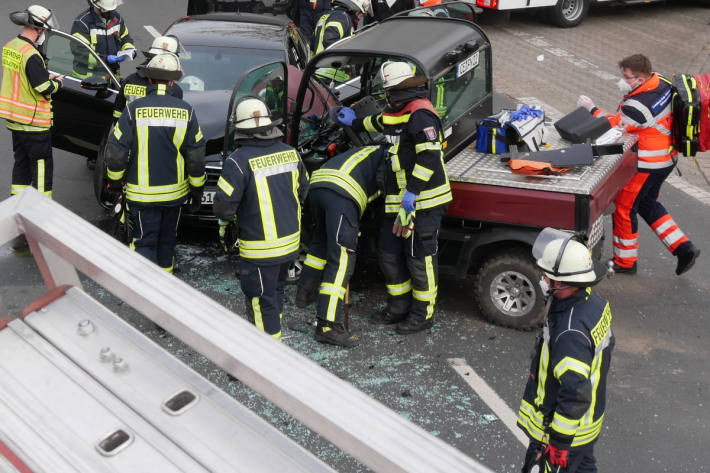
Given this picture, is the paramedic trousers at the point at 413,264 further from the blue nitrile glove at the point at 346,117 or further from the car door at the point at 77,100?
the car door at the point at 77,100

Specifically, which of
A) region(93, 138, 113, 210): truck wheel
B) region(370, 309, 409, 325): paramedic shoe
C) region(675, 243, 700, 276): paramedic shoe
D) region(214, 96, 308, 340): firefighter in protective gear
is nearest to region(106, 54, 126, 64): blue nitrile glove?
region(93, 138, 113, 210): truck wheel

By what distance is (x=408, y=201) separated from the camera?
5227mm

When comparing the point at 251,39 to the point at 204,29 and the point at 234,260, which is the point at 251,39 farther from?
the point at 234,260

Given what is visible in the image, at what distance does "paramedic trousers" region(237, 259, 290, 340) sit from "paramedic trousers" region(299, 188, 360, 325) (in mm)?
417

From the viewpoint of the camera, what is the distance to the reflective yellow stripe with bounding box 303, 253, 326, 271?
5.70m

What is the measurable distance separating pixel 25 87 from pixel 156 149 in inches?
80.0

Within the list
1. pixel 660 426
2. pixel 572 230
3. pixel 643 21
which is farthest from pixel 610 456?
pixel 643 21

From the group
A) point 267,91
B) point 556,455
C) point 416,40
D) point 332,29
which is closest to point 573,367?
point 556,455

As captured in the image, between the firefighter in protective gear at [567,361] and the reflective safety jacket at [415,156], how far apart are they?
1.60 meters

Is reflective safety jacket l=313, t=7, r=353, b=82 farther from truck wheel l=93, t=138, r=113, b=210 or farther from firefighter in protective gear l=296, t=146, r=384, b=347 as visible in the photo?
firefighter in protective gear l=296, t=146, r=384, b=347

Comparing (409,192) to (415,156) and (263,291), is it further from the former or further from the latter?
(263,291)

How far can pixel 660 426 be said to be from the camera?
4.75m

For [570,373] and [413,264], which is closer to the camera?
[570,373]

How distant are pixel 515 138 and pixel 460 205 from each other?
2.58 feet
